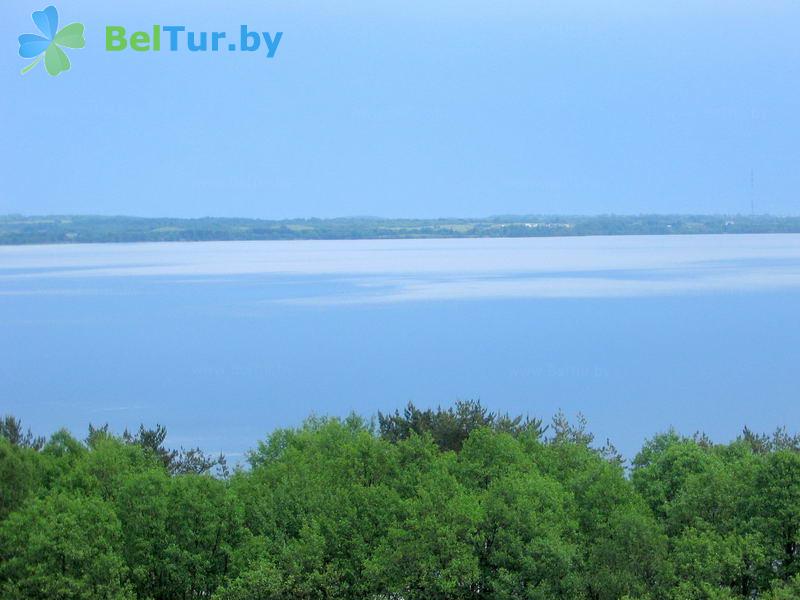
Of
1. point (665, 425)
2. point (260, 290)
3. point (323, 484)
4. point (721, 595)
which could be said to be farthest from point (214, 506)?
point (260, 290)

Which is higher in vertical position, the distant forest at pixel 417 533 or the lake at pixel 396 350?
the distant forest at pixel 417 533

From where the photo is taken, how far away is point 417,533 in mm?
20250

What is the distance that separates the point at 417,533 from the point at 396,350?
7413 centimetres

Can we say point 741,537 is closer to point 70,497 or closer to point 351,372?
point 70,497

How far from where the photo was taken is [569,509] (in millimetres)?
21531

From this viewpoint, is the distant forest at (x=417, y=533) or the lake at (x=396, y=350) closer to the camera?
the distant forest at (x=417, y=533)

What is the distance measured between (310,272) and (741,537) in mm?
151692

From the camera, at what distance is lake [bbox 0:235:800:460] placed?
236ft

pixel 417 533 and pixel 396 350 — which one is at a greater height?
pixel 417 533

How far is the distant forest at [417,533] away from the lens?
19.4 meters

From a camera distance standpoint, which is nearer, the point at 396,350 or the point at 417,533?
the point at 417,533

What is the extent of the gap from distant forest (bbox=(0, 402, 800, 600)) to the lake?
34367 millimetres

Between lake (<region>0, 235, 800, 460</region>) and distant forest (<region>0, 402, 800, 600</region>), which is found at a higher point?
distant forest (<region>0, 402, 800, 600</region>)

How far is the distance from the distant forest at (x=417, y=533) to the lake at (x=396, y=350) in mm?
34367
